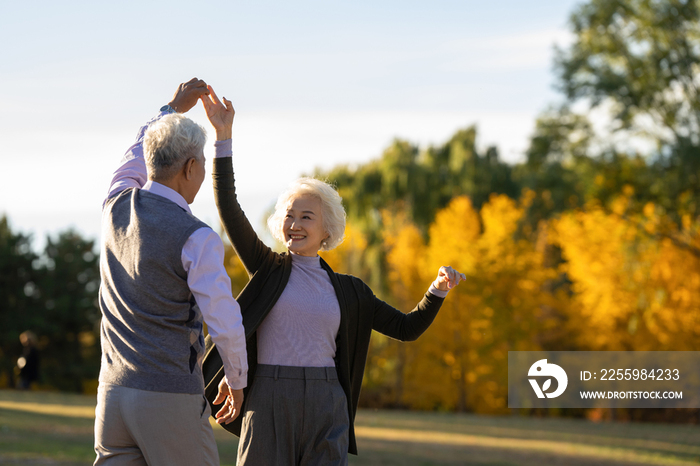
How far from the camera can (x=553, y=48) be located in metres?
17.8

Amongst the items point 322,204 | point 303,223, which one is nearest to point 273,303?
point 303,223

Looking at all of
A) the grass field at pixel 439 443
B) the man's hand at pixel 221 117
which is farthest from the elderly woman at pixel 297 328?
the grass field at pixel 439 443

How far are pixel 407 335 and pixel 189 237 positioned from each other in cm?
153

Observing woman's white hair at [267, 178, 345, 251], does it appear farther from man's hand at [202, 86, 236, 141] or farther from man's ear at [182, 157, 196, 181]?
man's ear at [182, 157, 196, 181]

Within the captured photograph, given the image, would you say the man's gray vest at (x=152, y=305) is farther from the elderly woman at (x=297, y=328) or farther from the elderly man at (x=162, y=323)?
the elderly woman at (x=297, y=328)

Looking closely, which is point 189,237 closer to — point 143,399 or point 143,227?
point 143,227

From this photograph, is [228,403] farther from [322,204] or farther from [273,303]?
[322,204]

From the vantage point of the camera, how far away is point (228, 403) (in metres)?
3.50

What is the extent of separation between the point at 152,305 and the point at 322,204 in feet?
4.16

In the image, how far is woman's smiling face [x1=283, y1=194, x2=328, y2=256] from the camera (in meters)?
3.84

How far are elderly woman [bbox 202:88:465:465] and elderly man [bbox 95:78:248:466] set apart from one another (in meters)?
0.47

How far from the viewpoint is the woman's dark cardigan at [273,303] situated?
3566 millimetres

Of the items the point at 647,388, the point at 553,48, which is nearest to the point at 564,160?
the point at 553,48

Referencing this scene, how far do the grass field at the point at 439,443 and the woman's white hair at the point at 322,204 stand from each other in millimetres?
7044
